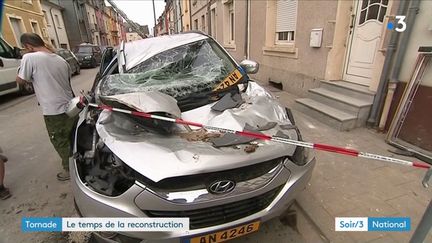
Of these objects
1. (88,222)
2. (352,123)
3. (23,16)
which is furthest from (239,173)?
(23,16)

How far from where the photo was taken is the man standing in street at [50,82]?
269cm

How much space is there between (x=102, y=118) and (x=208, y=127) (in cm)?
89

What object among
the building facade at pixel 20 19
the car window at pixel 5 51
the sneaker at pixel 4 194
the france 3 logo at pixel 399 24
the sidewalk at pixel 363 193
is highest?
the building facade at pixel 20 19

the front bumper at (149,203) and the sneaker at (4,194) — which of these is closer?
the front bumper at (149,203)

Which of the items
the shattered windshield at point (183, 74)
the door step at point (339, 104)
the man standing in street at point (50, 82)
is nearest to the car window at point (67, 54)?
the man standing in street at point (50, 82)

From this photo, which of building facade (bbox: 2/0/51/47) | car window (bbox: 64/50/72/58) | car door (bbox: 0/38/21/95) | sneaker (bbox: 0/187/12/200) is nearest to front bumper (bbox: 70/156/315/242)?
sneaker (bbox: 0/187/12/200)

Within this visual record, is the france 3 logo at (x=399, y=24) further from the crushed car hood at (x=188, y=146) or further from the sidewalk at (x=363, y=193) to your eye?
the crushed car hood at (x=188, y=146)

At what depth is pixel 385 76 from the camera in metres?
3.88

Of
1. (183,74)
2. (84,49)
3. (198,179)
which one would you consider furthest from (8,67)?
(84,49)

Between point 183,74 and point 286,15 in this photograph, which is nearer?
point 183,74

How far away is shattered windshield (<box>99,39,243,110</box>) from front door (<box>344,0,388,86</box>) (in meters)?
3.00

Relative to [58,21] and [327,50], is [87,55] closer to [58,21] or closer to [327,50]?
[58,21]

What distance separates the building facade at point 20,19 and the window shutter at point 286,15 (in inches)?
528

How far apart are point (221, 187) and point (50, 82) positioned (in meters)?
2.49
